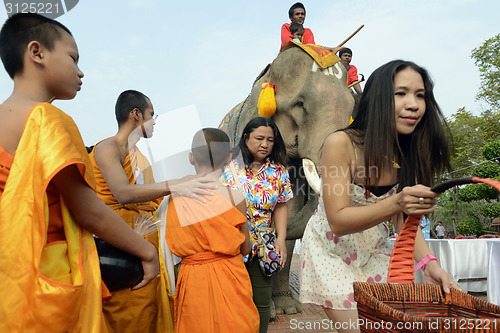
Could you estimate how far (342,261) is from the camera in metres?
1.75

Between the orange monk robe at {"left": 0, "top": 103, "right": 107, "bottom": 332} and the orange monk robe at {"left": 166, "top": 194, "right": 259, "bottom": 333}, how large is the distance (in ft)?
3.59

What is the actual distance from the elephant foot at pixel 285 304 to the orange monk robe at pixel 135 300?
2.18 meters

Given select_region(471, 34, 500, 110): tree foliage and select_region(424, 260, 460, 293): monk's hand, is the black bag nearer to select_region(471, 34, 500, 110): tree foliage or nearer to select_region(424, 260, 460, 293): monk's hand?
select_region(424, 260, 460, 293): monk's hand

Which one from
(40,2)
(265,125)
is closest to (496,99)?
(265,125)

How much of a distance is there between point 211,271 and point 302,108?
3.58 meters

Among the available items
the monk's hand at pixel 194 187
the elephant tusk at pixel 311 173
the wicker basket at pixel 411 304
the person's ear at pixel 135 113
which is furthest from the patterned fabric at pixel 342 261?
the elephant tusk at pixel 311 173

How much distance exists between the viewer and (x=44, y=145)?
3.60ft

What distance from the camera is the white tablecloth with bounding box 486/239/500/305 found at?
4.02 metres

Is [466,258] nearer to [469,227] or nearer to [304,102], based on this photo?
[304,102]

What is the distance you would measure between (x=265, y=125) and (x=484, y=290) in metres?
4.62

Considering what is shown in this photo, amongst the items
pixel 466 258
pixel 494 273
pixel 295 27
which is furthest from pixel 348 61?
pixel 494 273

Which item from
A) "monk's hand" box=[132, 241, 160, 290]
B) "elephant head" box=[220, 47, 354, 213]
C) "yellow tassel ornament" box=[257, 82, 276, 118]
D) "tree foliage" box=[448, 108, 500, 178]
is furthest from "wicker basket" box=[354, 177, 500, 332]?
"tree foliage" box=[448, 108, 500, 178]

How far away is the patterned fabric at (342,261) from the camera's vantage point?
1.70 m

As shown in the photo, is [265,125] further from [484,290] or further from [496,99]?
[496,99]
